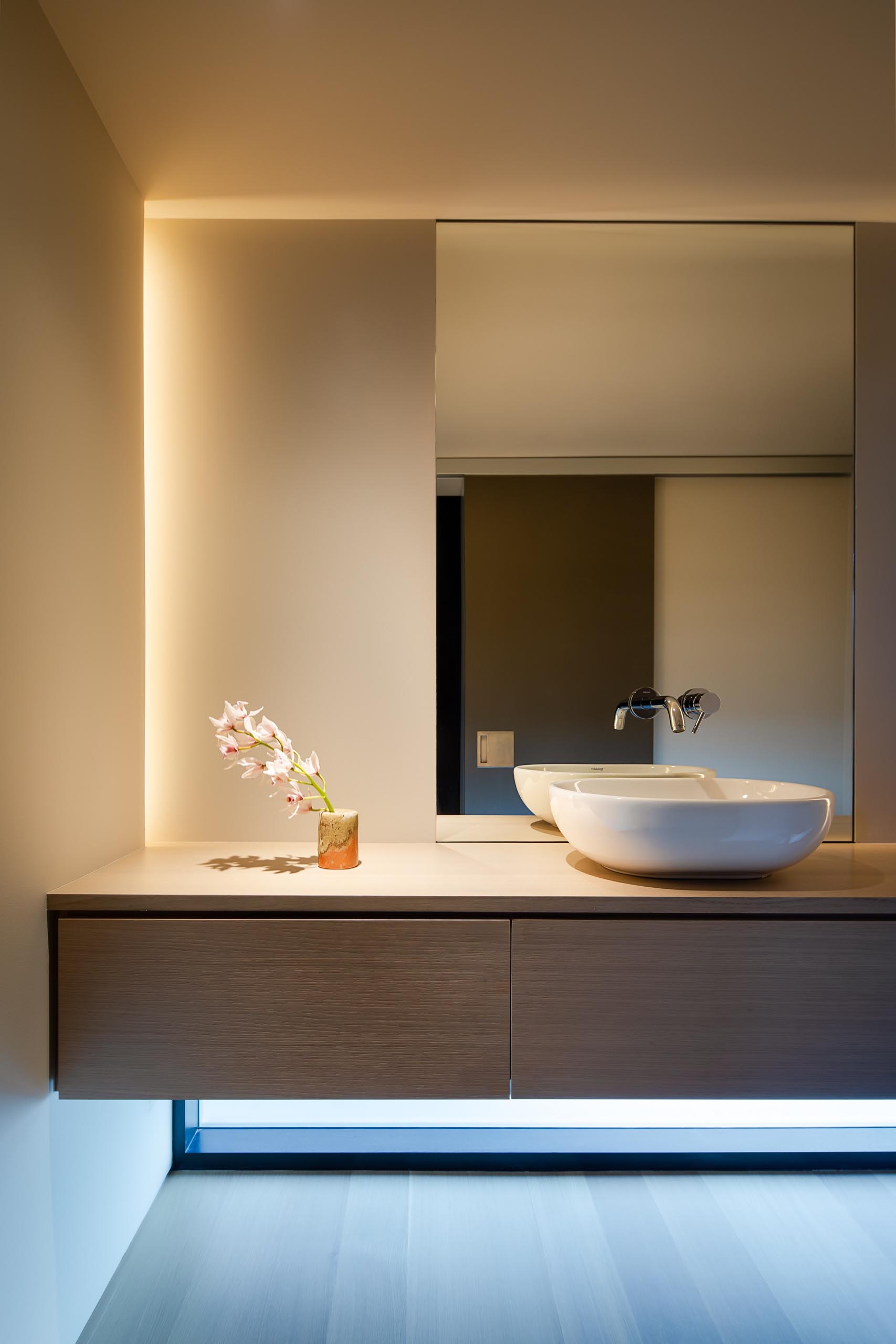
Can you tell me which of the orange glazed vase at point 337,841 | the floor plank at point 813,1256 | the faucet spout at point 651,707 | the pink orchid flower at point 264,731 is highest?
the faucet spout at point 651,707

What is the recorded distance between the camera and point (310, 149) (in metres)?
1.65

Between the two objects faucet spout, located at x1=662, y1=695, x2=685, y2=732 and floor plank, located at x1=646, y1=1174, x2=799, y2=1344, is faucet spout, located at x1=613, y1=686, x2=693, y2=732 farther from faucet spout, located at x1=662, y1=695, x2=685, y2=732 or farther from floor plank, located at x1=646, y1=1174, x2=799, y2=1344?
floor plank, located at x1=646, y1=1174, x2=799, y2=1344

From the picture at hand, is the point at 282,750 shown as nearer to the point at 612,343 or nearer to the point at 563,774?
the point at 563,774

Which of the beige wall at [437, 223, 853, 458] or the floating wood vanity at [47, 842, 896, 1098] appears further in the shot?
the beige wall at [437, 223, 853, 458]

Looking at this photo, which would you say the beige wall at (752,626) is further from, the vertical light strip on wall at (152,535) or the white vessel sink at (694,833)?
the vertical light strip on wall at (152,535)

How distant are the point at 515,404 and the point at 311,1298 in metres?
1.97

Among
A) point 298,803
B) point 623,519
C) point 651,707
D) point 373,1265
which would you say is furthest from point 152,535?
point 373,1265

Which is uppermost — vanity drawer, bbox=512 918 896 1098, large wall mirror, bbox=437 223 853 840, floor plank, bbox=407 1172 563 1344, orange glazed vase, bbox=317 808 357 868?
large wall mirror, bbox=437 223 853 840

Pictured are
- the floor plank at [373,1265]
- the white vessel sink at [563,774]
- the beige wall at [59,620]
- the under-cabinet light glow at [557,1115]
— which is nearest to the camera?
the beige wall at [59,620]

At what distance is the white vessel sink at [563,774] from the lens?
1.85 m

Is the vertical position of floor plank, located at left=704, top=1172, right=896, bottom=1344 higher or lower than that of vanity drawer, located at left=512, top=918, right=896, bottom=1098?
lower

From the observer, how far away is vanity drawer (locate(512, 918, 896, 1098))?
1364 mm

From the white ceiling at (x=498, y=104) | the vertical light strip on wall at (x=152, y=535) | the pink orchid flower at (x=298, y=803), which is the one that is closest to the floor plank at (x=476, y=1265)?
A: the pink orchid flower at (x=298, y=803)

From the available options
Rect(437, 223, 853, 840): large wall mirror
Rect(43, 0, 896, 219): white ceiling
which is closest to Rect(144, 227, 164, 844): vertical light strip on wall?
Rect(43, 0, 896, 219): white ceiling
